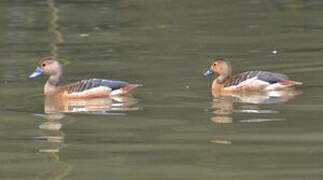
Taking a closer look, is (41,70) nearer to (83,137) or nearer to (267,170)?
(83,137)

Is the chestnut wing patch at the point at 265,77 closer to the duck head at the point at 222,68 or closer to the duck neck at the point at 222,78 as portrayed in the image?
the duck neck at the point at 222,78

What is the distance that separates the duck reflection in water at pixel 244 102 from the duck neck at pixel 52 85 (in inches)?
88.5

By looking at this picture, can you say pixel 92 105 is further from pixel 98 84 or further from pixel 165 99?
pixel 165 99

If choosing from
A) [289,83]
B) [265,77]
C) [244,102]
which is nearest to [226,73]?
[265,77]

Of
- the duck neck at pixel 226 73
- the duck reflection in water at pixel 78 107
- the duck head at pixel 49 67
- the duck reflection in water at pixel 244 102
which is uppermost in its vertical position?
the duck head at pixel 49 67

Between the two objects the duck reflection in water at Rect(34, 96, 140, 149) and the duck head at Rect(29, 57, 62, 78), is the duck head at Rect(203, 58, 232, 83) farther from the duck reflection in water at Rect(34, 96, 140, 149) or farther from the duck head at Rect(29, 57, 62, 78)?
the duck head at Rect(29, 57, 62, 78)

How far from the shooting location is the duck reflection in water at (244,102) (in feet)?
38.6

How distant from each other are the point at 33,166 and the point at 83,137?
1.46m

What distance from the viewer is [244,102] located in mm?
13031

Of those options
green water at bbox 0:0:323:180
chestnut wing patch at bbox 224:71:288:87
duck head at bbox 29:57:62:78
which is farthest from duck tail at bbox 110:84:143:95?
chestnut wing patch at bbox 224:71:288:87

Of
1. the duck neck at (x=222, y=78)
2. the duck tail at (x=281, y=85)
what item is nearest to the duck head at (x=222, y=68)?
the duck neck at (x=222, y=78)

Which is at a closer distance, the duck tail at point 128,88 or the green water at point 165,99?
the green water at point 165,99

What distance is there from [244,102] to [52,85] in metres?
2.87

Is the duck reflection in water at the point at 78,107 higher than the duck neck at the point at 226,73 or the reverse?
the reverse
